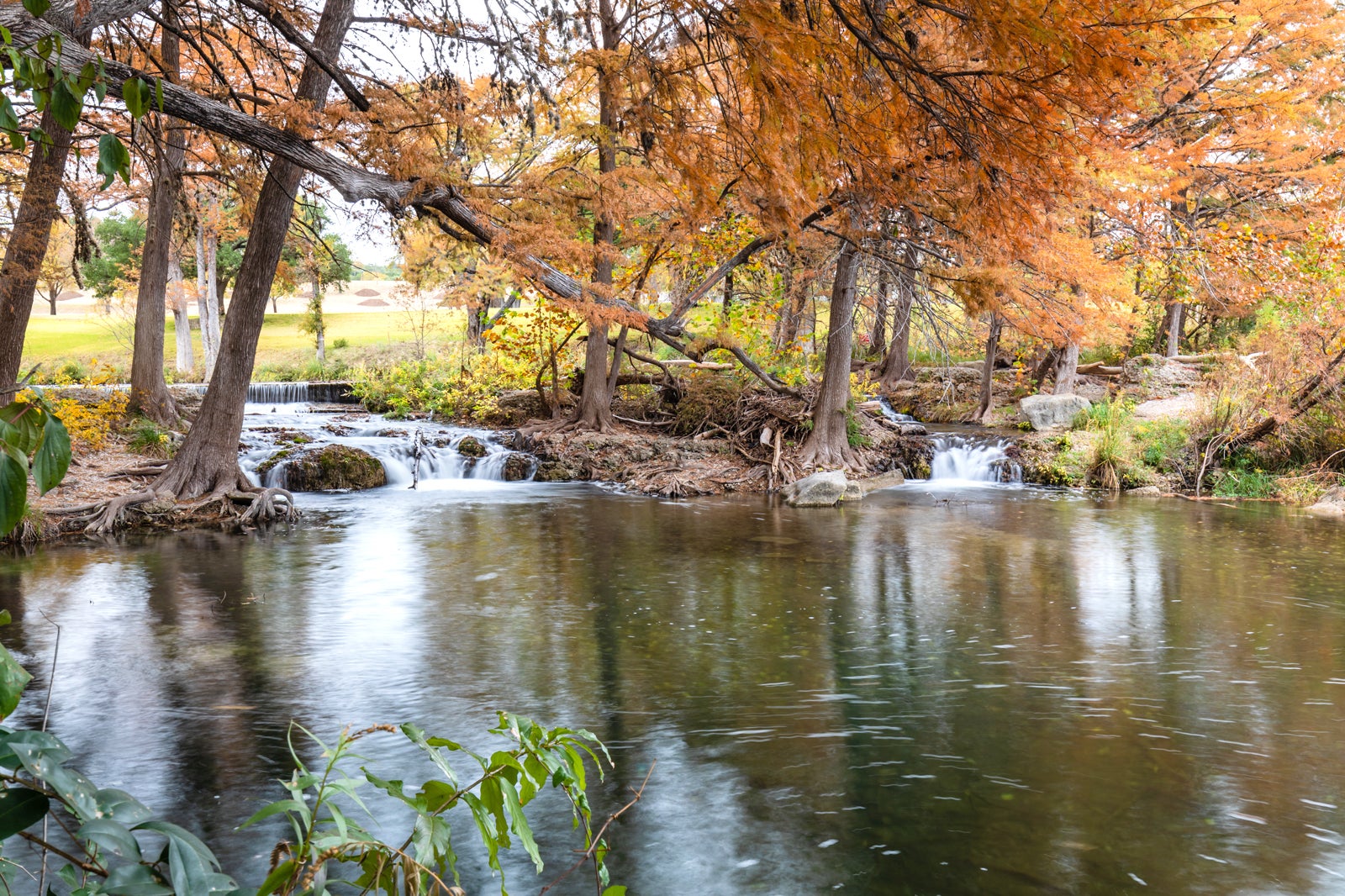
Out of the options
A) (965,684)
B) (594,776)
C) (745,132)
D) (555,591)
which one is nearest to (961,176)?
(745,132)

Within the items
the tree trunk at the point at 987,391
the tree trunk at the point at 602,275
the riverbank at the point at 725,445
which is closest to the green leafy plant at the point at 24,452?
the tree trunk at the point at 602,275

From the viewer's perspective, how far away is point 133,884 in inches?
57.6

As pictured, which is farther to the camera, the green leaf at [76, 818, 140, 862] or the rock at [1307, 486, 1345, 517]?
the rock at [1307, 486, 1345, 517]

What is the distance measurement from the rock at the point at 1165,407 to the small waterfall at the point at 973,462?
2.95 metres

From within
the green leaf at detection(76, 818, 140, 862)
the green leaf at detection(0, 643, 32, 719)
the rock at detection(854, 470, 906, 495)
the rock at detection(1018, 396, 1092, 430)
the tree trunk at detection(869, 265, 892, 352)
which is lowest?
the green leaf at detection(76, 818, 140, 862)

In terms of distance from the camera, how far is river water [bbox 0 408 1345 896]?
4.03m

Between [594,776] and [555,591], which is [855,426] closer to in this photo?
[555,591]

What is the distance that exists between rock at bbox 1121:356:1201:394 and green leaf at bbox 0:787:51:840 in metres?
22.7

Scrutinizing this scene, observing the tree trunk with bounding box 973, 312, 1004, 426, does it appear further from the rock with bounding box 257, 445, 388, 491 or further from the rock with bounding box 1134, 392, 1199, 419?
the rock with bounding box 257, 445, 388, 491

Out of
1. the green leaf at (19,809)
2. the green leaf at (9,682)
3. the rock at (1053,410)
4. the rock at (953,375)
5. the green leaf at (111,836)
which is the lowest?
the green leaf at (111,836)

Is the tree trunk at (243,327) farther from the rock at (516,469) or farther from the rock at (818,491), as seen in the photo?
the rock at (818,491)

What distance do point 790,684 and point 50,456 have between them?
5191 millimetres

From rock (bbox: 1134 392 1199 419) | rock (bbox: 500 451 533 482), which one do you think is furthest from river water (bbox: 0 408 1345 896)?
rock (bbox: 1134 392 1199 419)

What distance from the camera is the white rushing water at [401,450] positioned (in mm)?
15430
